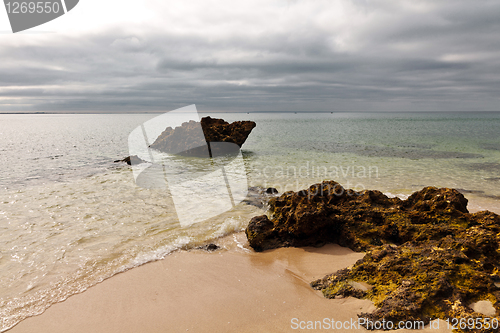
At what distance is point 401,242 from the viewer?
6035mm

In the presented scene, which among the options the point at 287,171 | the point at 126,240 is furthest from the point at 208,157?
the point at 126,240

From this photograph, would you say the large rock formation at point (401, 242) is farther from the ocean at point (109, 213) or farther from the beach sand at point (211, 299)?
the ocean at point (109, 213)

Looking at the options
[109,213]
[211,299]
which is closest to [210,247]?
[211,299]

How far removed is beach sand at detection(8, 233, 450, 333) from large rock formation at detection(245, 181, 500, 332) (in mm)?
309

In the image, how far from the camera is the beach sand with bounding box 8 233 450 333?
4191 mm

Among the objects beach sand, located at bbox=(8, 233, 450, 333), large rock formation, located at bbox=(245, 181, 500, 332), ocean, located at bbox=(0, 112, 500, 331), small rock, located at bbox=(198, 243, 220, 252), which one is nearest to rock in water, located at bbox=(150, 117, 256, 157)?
ocean, located at bbox=(0, 112, 500, 331)

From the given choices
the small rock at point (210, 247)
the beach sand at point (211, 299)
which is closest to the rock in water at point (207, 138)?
the small rock at point (210, 247)

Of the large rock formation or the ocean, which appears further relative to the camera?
the ocean

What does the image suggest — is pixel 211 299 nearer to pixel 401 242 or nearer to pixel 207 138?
pixel 401 242

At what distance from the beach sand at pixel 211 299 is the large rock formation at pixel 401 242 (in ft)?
1.01

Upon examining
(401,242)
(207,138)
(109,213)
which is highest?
(207,138)

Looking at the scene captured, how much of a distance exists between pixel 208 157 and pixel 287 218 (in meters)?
19.5

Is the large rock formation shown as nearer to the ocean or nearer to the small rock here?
the small rock

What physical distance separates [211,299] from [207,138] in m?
23.8
